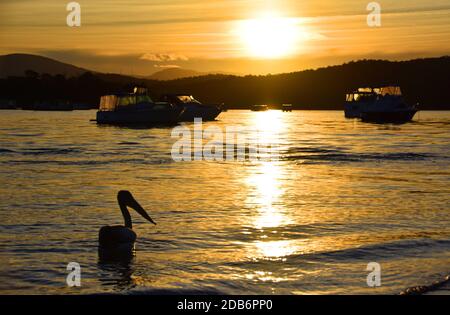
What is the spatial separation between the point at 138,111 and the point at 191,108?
11.7 metres

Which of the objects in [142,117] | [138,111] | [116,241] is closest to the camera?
[116,241]

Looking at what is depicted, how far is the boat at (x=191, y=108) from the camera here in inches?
3359

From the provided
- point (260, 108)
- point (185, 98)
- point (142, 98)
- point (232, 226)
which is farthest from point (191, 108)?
point (260, 108)

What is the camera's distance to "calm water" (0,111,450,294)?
11.3 meters

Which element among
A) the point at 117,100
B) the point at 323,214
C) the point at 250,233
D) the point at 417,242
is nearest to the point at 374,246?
the point at 417,242

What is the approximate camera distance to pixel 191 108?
85.6 metres

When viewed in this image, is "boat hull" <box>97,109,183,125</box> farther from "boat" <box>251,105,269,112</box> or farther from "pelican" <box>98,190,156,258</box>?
"boat" <box>251,105,269,112</box>

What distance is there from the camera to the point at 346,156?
38531mm

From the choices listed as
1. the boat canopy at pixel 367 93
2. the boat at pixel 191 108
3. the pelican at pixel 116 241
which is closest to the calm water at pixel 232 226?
the pelican at pixel 116 241

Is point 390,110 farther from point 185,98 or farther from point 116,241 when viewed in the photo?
point 116,241

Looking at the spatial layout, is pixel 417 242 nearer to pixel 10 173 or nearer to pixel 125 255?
pixel 125 255

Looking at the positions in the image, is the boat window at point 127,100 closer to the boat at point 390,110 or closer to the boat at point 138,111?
the boat at point 138,111

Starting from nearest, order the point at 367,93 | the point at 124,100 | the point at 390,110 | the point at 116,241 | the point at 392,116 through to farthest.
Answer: the point at 116,241 < the point at 124,100 < the point at 390,110 < the point at 392,116 < the point at 367,93
